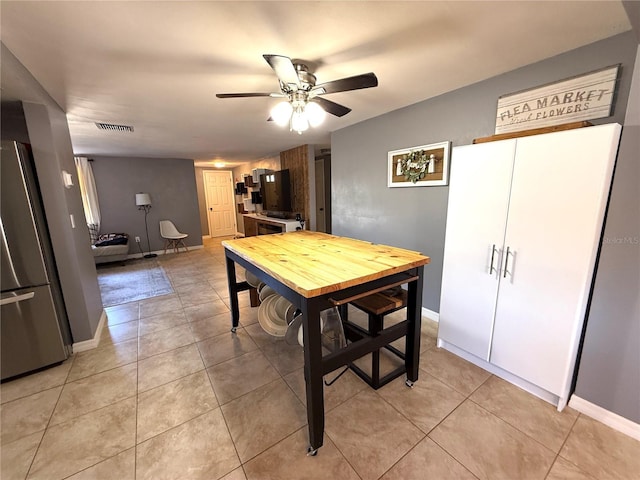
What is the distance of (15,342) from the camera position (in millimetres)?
1994

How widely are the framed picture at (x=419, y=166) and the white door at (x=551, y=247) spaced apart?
882 millimetres

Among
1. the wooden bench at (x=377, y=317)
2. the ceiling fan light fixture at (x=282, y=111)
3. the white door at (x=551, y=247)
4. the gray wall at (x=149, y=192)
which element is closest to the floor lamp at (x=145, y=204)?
the gray wall at (x=149, y=192)

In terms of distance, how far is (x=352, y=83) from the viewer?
1537mm

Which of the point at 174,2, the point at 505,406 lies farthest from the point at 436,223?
the point at 174,2

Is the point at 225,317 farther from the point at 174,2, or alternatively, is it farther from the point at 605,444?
the point at 605,444

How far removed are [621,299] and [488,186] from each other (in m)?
0.97

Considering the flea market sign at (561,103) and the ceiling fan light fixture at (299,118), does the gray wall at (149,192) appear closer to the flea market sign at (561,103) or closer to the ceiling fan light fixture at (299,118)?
the ceiling fan light fixture at (299,118)

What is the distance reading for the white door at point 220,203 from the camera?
326 inches

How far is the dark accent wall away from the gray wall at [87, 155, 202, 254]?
4539 mm

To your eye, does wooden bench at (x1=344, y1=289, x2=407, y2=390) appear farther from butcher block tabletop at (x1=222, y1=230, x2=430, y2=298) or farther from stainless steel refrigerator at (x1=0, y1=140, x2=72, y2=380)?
stainless steel refrigerator at (x1=0, y1=140, x2=72, y2=380)

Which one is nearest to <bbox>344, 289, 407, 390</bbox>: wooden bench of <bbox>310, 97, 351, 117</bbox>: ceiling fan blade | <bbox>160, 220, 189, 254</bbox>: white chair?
<bbox>310, 97, 351, 117</bbox>: ceiling fan blade

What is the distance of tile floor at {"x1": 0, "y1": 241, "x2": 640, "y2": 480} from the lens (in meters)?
1.33

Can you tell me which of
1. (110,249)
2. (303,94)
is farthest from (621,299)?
(110,249)

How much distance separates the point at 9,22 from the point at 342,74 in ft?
6.24
